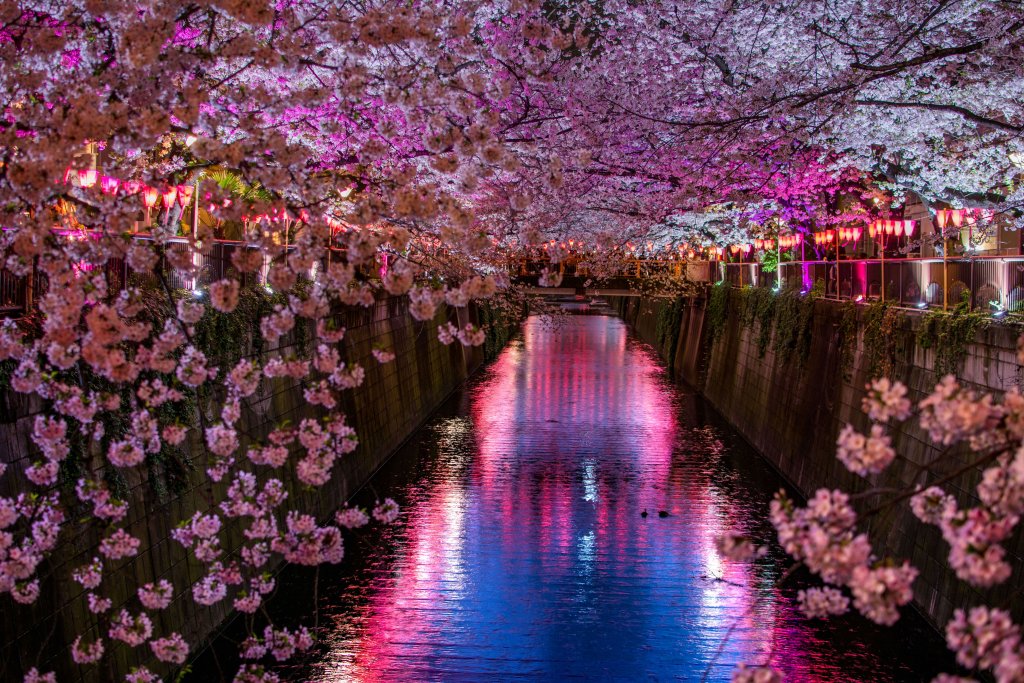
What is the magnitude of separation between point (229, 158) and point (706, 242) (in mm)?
28123

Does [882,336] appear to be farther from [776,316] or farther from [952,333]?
[776,316]

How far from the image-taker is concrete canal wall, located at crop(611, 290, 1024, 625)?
8.81m

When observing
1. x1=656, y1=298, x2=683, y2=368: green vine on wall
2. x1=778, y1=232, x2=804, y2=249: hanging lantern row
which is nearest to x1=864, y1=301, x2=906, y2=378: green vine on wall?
x1=778, y1=232, x2=804, y2=249: hanging lantern row

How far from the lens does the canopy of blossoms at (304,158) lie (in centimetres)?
485

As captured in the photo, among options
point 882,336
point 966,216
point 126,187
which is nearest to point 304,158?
point 126,187

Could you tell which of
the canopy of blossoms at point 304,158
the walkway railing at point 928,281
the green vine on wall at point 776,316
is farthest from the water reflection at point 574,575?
the walkway railing at point 928,281

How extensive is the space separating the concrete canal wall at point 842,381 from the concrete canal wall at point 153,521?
16.1 ft

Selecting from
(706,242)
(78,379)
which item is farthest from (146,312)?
(706,242)

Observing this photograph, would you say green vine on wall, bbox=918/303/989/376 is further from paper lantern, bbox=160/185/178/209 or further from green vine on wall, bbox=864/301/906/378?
paper lantern, bbox=160/185/178/209

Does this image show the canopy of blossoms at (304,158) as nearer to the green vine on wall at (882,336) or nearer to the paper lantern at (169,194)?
the paper lantern at (169,194)

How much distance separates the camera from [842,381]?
1373cm

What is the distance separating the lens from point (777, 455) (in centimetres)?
1745

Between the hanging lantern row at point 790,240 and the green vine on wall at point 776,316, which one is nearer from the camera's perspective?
the green vine on wall at point 776,316

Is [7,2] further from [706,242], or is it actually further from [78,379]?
[706,242]
